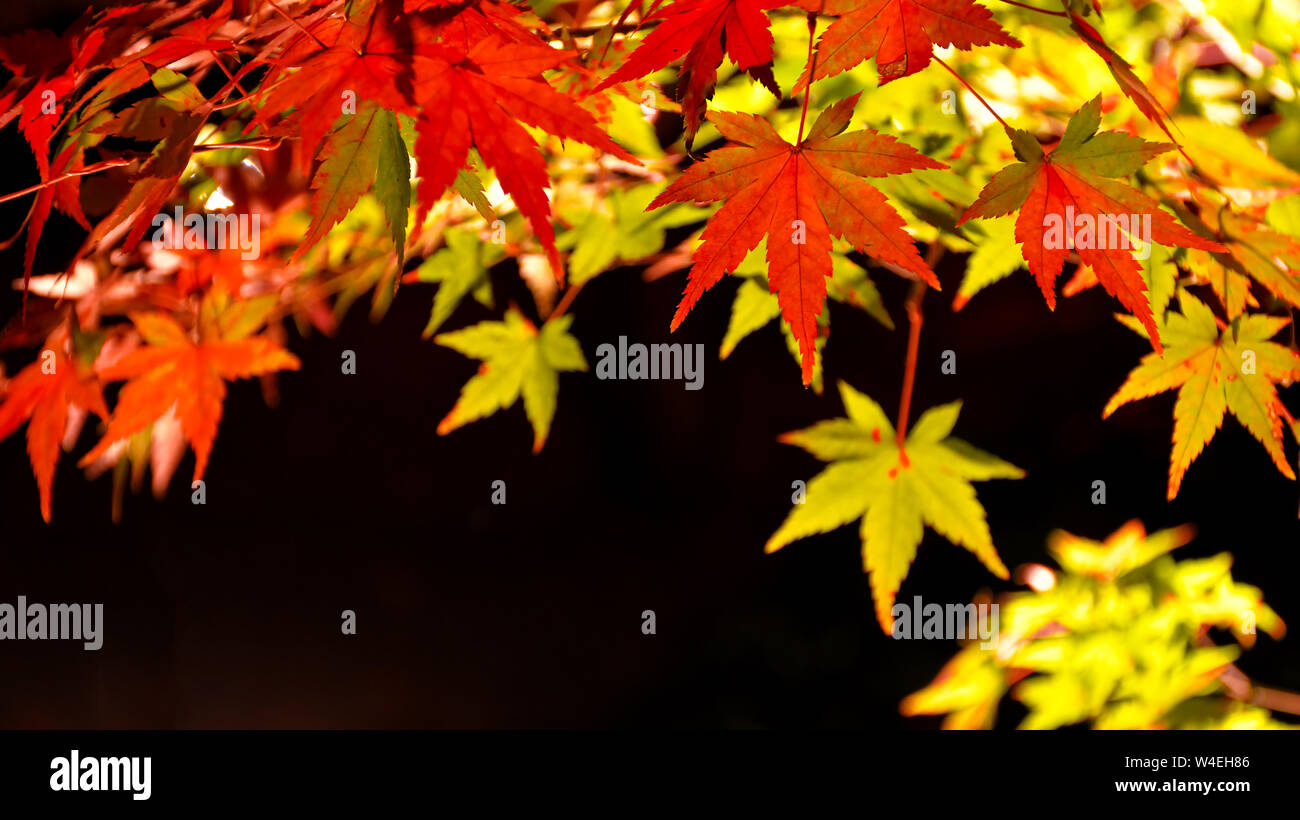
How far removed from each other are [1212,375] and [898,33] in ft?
1.22

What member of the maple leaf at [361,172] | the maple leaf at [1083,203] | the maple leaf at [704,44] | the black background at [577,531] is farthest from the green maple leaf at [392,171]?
the black background at [577,531]

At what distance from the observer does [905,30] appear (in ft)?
1.13

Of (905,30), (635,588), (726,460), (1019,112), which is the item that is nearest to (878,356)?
(726,460)

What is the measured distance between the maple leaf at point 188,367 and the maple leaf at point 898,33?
0.50 metres

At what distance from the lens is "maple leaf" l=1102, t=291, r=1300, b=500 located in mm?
509

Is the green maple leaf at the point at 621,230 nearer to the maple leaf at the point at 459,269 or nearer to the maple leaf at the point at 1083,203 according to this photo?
the maple leaf at the point at 459,269

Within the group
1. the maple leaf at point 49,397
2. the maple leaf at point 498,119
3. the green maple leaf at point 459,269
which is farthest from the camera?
the green maple leaf at point 459,269

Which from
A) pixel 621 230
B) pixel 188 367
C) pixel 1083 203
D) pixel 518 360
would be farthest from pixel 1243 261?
pixel 188 367

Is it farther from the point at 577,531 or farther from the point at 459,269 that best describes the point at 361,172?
the point at 577,531

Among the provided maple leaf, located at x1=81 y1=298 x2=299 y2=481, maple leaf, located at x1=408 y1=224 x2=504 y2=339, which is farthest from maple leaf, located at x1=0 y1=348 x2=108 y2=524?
maple leaf, located at x1=408 y1=224 x2=504 y2=339

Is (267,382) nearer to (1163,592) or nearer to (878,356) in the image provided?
(878,356)

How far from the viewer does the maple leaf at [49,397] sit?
581mm

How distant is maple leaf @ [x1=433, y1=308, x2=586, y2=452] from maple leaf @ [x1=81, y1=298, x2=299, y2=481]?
0.18 metres

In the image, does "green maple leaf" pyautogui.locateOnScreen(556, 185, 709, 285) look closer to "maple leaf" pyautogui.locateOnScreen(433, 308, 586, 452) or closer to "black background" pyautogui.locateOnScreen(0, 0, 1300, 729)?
"maple leaf" pyautogui.locateOnScreen(433, 308, 586, 452)
